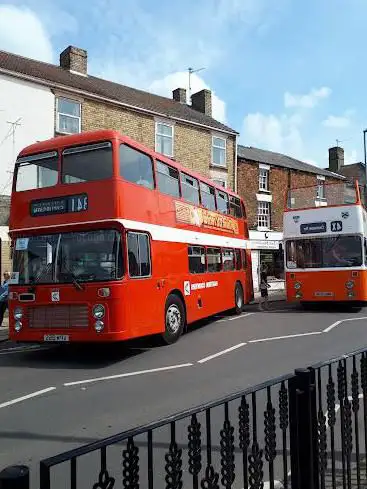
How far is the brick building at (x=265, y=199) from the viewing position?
99.5 feet

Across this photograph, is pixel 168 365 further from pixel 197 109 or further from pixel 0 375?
pixel 197 109

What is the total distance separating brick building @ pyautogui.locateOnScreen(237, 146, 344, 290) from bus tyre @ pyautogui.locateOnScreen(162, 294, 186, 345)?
753 inches

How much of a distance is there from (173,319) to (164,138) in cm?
1590

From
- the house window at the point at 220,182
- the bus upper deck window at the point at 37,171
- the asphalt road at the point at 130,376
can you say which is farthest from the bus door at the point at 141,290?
the house window at the point at 220,182

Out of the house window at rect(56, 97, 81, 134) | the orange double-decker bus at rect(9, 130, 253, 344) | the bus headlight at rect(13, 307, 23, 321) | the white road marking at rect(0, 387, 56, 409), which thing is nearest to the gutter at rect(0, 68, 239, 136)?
the house window at rect(56, 97, 81, 134)

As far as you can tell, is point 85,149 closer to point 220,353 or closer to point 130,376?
point 130,376

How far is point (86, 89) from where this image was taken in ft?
72.2

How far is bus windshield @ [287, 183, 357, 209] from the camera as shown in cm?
1699

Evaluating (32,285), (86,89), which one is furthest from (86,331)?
(86,89)

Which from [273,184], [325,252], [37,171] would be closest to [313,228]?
[325,252]

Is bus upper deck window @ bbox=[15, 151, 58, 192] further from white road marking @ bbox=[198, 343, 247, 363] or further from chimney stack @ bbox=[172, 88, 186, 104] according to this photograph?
chimney stack @ bbox=[172, 88, 186, 104]

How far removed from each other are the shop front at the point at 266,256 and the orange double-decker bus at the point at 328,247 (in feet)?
42.1

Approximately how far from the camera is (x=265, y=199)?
103 ft

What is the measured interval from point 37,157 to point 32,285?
257 centimetres
